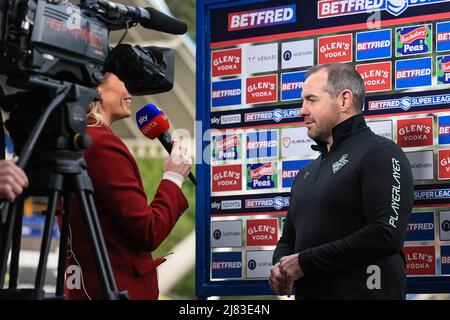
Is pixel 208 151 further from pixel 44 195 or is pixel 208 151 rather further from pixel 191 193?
pixel 191 193

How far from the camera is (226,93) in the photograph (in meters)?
4.03

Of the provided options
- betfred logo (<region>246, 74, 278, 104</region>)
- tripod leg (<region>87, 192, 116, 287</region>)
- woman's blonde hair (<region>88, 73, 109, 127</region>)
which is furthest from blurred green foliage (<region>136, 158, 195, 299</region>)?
tripod leg (<region>87, 192, 116, 287</region>)

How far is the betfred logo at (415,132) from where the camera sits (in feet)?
11.2

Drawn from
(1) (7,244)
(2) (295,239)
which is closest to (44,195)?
(1) (7,244)

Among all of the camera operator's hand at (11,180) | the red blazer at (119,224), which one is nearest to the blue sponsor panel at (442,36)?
the red blazer at (119,224)

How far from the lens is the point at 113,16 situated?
265 centimetres

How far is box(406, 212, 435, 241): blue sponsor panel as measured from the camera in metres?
3.40

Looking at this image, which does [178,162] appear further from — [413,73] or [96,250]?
[413,73]

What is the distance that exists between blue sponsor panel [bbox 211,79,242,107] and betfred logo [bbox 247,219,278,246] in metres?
0.61

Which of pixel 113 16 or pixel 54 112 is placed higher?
pixel 113 16

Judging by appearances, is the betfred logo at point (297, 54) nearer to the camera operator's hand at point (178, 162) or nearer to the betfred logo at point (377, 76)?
the betfred logo at point (377, 76)

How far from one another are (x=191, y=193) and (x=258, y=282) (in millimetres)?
8510

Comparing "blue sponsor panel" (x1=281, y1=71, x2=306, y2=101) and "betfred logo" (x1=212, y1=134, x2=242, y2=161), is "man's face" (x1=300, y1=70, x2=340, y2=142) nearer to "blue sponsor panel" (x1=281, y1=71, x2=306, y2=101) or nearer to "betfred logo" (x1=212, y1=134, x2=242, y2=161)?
"blue sponsor panel" (x1=281, y1=71, x2=306, y2=101)

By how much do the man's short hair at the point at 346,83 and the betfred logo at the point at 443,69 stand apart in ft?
1.07
